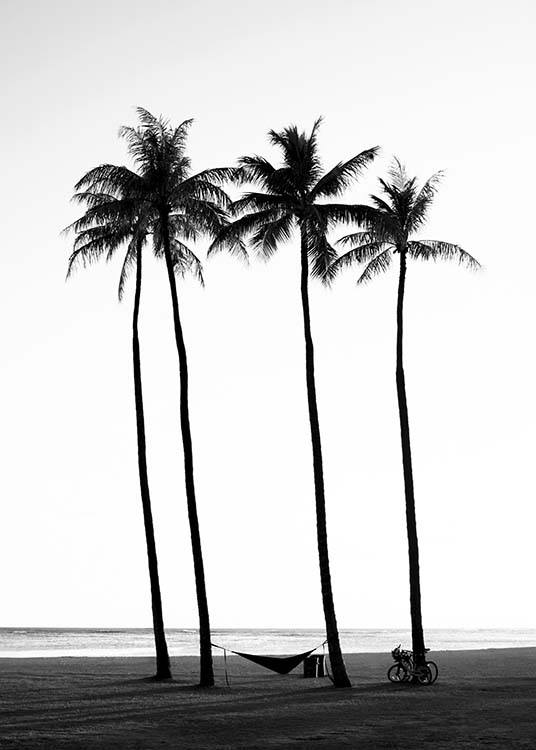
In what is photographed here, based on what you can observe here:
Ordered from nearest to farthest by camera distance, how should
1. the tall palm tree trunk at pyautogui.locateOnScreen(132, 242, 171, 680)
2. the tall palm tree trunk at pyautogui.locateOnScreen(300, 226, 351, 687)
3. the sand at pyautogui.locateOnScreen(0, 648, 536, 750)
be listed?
the sand at pyautogui.locateOnScreen(0, 648, 536, 750) < the tall palm tree trunk at pyautogui.locateOnScreen(300, 226, 351, 687) < the tall palm tree trunk at pyautogui.locateOnScreen(132, 242, 171, 680)

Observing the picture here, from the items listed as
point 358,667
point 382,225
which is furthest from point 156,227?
point 358,667

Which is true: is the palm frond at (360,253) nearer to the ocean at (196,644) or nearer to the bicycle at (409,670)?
the bicycle at (409,670)

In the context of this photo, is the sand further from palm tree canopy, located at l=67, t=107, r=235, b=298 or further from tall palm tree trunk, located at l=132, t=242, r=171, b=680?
palm tree canopy, located at l=67, t=107, r=235, b=298

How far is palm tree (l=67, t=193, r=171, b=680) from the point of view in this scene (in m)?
33.2

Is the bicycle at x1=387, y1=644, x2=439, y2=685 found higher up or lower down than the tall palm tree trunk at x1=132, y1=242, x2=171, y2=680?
lower down

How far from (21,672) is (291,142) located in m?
22.1

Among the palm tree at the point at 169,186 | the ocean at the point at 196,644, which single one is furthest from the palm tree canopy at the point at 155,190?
the ocean at the point at 196,644

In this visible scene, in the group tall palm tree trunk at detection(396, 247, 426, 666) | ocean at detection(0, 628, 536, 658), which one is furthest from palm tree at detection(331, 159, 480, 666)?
ocean at detection(0, 628, 536, 658)

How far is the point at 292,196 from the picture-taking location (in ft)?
108

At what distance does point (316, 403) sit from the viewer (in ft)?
105

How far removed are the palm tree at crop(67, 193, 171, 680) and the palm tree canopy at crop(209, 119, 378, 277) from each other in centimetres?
327

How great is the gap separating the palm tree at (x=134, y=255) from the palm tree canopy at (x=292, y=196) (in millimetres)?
3272

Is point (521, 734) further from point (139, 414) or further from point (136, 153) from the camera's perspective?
point (136, 153)

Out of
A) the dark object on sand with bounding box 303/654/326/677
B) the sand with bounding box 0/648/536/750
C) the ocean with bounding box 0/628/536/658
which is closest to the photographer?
the sand with bounding box 0/648/536/750
